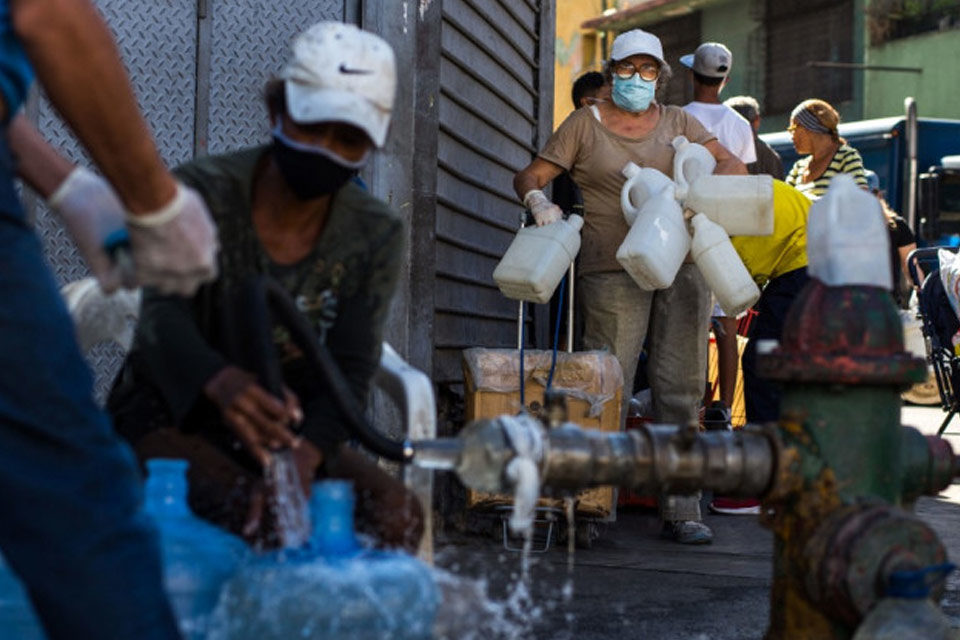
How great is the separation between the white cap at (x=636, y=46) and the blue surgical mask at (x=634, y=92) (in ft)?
0.35

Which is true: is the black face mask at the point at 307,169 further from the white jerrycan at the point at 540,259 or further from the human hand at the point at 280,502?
the white jerrycan at the point at 540,259

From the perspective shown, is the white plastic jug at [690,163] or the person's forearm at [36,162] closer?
the person's forearm at [36,162]

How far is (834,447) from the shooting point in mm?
2861

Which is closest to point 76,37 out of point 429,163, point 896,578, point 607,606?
point 896,578

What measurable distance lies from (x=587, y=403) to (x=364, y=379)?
282cm

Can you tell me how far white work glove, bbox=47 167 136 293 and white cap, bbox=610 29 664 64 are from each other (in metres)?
4.26

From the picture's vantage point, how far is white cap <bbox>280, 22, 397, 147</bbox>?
2.78 m

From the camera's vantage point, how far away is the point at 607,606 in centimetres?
464

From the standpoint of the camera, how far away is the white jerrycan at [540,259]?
18.6 ft

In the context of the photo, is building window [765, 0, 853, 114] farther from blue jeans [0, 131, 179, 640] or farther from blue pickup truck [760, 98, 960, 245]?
blue jeans [0, 131, 179, 640]

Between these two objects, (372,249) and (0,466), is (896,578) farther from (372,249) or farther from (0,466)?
(0,466)

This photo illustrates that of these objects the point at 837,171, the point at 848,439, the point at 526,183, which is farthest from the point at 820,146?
the point at 848,439

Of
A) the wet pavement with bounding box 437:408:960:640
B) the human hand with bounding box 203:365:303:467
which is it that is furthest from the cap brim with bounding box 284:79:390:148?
the wet pavement with bounding box 437:408:960:640

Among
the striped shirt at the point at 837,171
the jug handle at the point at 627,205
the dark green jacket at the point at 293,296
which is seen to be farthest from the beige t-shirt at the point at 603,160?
the dark green jacket at the point at 293,296
